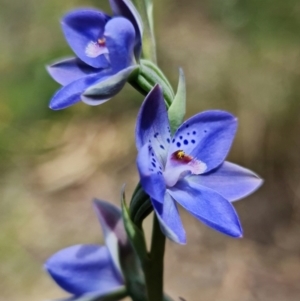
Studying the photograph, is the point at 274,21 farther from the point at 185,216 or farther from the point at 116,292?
the point at 116,292

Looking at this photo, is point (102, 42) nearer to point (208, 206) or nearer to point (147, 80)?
point (147, 80)

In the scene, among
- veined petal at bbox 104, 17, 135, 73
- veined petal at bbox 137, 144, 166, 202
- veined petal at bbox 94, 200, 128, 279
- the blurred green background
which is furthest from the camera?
the blurred green background

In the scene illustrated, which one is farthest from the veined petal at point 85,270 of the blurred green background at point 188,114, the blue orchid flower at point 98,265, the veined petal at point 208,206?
the blurred green background at point 188,114

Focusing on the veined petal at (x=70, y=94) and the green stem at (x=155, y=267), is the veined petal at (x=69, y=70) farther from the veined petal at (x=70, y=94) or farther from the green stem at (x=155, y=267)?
the green stem at (x=155, y=267)

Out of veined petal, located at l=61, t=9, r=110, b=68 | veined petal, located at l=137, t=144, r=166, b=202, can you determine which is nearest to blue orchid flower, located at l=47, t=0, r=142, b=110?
veined petal, located at l=61, t=9, r=110, b=68

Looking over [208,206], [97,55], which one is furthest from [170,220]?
[97,55]

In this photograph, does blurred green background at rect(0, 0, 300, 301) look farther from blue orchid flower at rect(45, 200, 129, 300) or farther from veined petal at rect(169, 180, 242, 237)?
veined petal at rect(169, 180, 242, 237)
